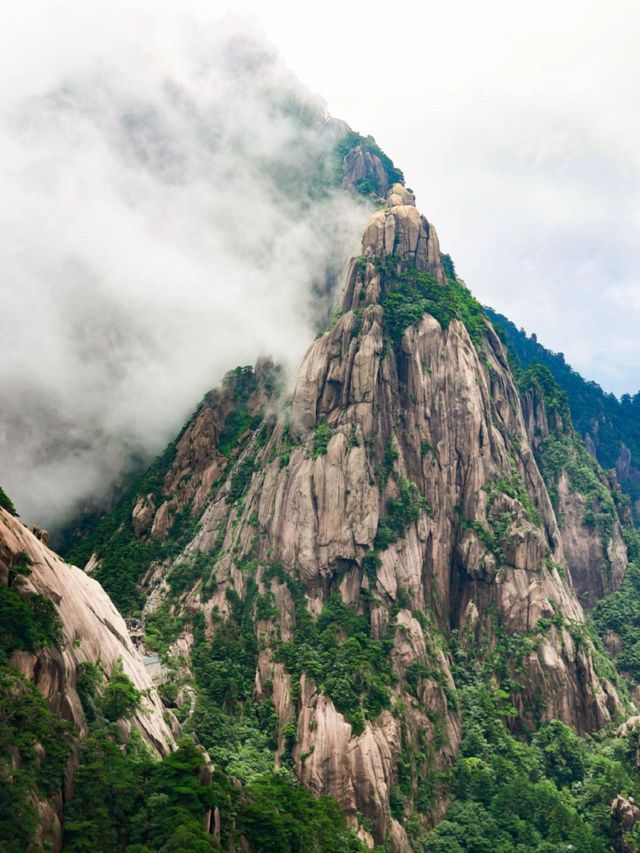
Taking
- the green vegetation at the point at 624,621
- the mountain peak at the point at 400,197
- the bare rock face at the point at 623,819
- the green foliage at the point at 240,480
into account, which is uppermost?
the mountain peak at the point at 400,197

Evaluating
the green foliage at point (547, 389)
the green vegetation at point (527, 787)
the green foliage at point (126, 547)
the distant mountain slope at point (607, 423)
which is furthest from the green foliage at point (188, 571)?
the distant mountain slope at point (607, 423)

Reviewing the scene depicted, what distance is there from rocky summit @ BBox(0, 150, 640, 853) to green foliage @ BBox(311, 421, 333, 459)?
399 mm

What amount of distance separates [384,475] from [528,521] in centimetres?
1997

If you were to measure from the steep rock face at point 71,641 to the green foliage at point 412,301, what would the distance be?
6008 centimetres

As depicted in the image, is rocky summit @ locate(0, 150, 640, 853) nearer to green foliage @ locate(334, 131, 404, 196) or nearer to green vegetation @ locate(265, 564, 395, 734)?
green vegetation @ locate(265, 564, 395, 734)

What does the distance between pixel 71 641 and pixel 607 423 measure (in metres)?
154

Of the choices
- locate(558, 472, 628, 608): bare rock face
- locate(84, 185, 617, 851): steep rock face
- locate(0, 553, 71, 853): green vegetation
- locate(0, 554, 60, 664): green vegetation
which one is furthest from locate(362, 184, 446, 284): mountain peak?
locate(0, 553, 71, 853): green vegetation

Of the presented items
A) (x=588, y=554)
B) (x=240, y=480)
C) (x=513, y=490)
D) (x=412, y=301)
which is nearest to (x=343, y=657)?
(x=240, y=480)

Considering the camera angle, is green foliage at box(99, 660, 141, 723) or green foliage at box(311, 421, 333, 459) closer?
green foliage at box(99, 660, 141, 723)

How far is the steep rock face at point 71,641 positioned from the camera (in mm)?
41406

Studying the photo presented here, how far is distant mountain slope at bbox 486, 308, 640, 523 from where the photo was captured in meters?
170

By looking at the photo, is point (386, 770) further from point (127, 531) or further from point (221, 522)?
point (127, 531)

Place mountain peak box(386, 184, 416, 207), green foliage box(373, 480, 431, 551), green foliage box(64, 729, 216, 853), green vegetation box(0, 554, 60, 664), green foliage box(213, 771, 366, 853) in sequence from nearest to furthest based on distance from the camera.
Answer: green foliage box(64, 729, 216, 853)
green vegetation box(0, 554, 60, 664)
green foliage box(213, 771, 366, 853)
green foliage box(373, 480, 431, 551)
mountain peak box(386, 184, 416, 207)

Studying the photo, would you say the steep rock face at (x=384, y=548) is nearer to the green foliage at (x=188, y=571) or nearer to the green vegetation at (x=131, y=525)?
the green foliage at (x=188, y=571)
